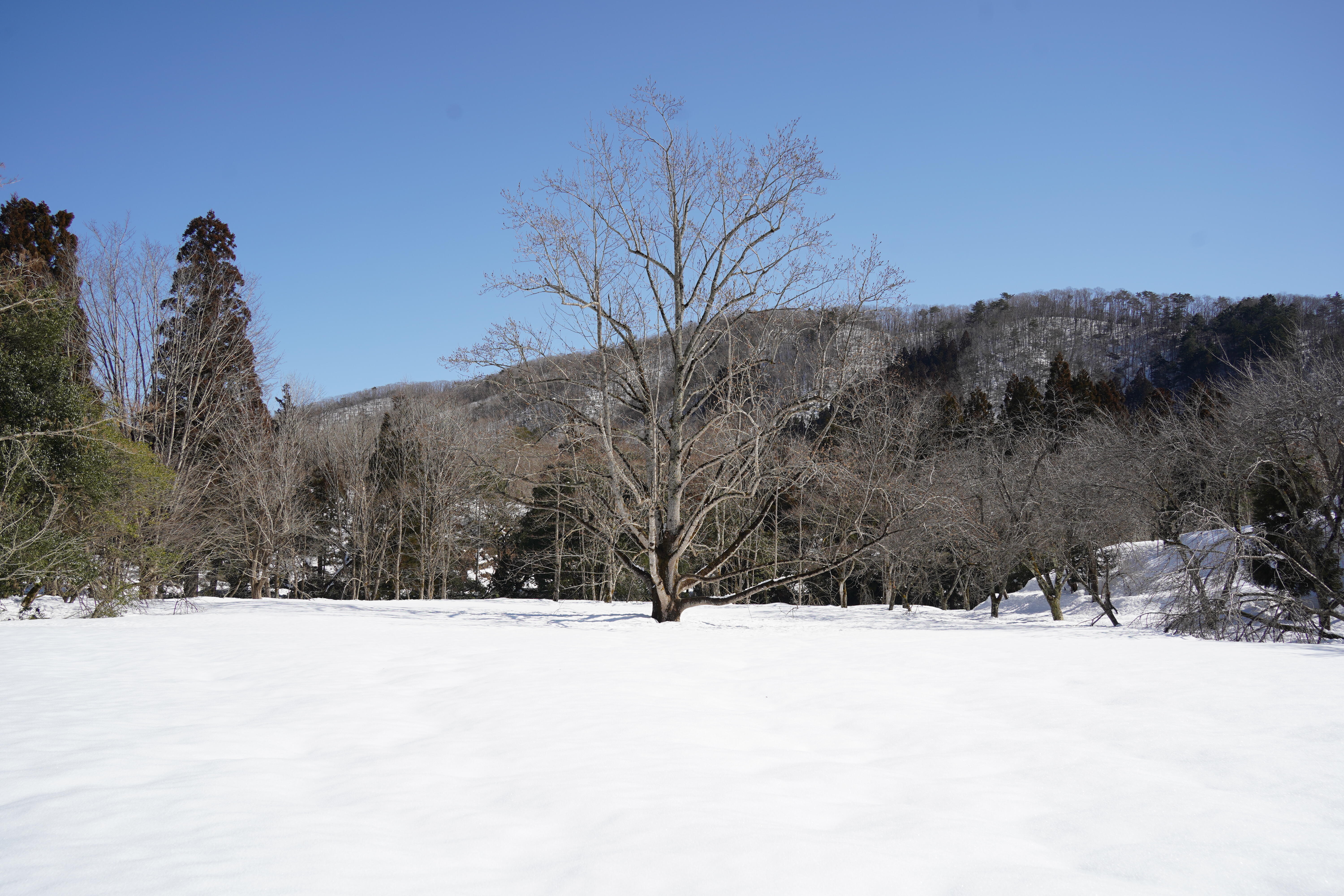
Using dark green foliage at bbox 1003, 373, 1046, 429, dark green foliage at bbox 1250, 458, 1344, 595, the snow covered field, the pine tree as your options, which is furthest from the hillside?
the snow covered field

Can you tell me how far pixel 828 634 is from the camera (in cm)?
1123

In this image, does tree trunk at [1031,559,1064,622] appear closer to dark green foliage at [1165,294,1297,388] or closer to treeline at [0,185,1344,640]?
treeline at [0,185,1344,640]

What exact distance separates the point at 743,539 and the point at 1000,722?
30.0 ft

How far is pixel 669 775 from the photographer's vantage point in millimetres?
3596

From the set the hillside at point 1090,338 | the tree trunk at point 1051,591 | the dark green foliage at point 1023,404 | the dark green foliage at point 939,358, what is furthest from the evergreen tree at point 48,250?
the dark green foliage at point 939,358

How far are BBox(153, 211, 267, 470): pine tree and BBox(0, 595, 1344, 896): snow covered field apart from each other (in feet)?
53.3

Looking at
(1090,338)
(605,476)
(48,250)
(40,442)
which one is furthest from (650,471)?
(1090,338)

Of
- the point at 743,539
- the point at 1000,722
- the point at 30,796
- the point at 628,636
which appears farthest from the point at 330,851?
the point at 743,539

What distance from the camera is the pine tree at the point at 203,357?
69.7 ft

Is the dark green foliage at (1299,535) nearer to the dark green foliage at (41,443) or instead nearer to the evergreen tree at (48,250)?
the dark green foliage at (41,443)

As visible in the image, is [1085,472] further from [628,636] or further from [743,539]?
[628,636]

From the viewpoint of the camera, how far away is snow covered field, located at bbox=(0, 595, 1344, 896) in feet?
8.13

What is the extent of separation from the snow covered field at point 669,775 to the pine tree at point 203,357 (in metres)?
16.3

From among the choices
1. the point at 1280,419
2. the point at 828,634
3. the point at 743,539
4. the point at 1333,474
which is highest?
the point at 1280,419
